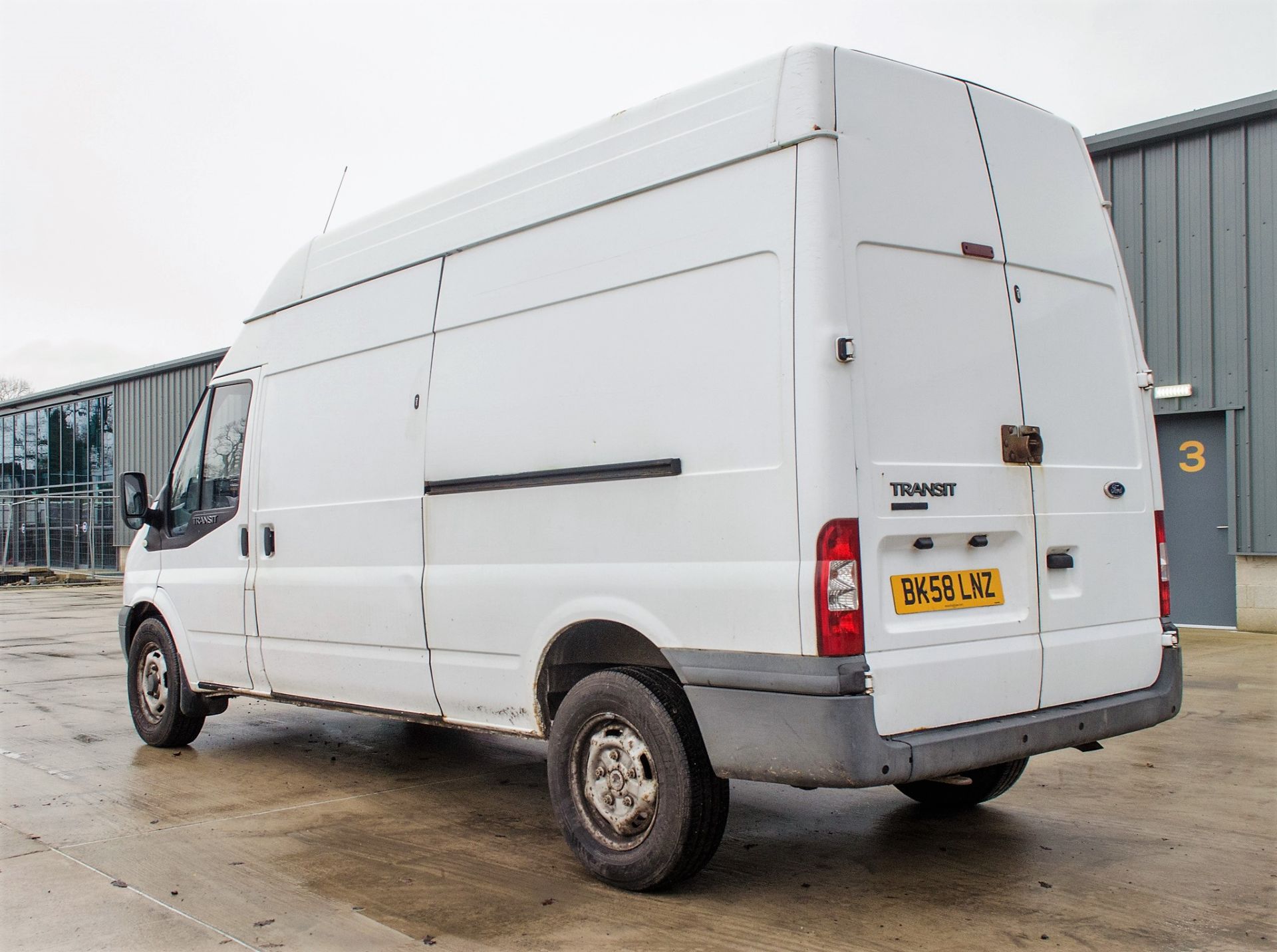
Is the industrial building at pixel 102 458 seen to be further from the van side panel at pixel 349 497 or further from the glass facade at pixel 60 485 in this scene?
the van side panel at pixel 349 497

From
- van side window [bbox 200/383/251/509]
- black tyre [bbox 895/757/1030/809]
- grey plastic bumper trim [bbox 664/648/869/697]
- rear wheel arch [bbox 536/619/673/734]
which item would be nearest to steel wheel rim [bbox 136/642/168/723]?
van side window [bbox 200/383/251/509]

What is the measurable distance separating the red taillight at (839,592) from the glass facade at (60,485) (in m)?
31.3

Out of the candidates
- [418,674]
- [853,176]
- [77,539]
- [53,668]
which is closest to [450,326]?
[418,674]

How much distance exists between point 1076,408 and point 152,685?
5.68 m

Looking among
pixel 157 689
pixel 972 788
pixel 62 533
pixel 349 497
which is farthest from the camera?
pixel 62 533

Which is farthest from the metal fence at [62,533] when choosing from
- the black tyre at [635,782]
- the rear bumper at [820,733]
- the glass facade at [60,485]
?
the rear bumper at [820,733]

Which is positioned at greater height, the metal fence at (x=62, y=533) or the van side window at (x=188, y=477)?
the van side window at (x=188, y=477)

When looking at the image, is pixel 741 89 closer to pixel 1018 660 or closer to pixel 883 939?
pixel 1018 660

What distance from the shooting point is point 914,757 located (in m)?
3.58

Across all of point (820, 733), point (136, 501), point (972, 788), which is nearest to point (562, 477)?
point (820, 733)

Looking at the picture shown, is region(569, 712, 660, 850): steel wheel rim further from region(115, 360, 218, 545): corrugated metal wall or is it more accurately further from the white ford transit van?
region(115, 360, 218, 545): corrugated metal wall

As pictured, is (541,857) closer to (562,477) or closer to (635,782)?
(635,782)

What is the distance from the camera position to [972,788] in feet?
17.1

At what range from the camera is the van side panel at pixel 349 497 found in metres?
5.24
